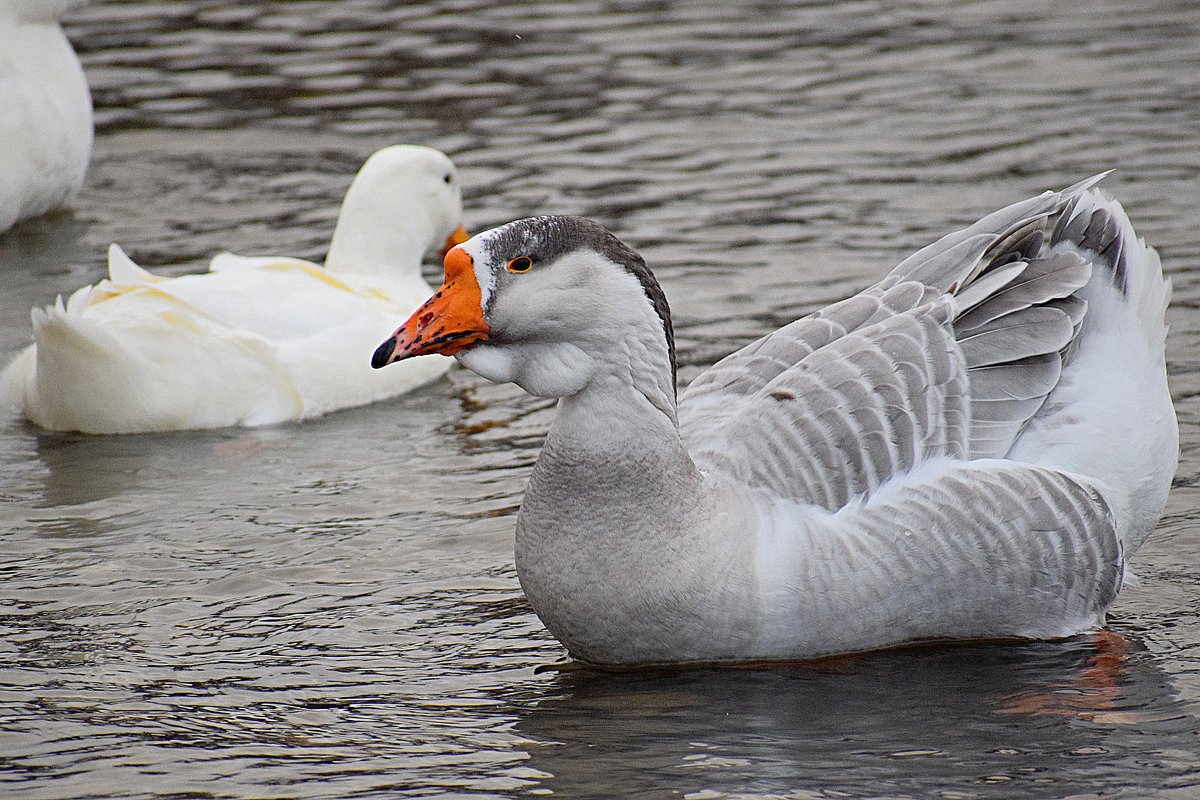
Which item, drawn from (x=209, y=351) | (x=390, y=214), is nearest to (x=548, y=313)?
(x=209, y=351)

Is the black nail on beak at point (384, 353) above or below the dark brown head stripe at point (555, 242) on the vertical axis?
below

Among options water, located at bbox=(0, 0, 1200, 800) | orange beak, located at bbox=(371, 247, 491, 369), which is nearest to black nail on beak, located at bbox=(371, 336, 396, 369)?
orange beak, located at bbox=(371, 247, 491, 369)

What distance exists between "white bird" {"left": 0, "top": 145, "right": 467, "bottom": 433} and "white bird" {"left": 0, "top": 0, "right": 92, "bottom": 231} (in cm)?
274

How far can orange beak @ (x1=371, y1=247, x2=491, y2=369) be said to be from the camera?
538 centimetres

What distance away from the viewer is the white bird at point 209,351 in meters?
8.23

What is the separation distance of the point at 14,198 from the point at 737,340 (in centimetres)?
490

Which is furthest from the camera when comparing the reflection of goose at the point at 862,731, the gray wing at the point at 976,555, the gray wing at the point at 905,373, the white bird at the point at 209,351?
the white bird at the point at 209,351

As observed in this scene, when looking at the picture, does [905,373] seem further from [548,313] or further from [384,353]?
[384,353]

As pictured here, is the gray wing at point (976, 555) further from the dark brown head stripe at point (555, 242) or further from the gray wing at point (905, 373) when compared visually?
the dark brown head stripe at point (555, 242)

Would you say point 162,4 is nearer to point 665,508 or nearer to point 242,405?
point 242,405

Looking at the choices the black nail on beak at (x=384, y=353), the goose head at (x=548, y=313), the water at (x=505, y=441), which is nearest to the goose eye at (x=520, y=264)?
the goose head at (x=548, y=313)

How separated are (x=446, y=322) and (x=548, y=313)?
301mm

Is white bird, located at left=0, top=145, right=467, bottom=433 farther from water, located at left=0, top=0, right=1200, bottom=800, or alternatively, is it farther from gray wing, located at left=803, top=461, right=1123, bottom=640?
gray wing, located at left=803, top=461, right=1123, bottom=640

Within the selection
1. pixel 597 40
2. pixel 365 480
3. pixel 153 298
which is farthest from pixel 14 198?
pixel 597 40
